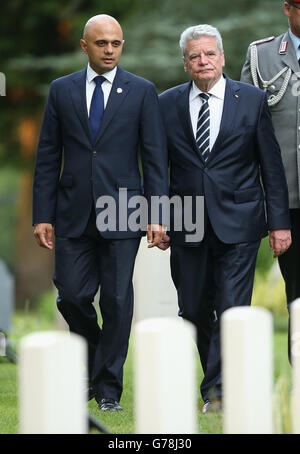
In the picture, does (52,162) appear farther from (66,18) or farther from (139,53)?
(66,18)

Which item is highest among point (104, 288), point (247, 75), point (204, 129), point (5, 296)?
point (247, 75)

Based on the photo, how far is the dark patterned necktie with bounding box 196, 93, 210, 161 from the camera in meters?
5.95

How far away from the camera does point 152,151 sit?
5.87 m

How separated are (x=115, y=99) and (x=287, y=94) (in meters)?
0.98

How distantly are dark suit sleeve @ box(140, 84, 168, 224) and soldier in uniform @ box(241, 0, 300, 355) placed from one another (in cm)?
72

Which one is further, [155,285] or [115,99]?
[155,285]

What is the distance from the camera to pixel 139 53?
50.3ft

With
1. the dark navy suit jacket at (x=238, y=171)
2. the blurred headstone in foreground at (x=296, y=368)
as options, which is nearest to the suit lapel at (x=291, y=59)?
the dark navy suit jacket at (x=238, y=171)

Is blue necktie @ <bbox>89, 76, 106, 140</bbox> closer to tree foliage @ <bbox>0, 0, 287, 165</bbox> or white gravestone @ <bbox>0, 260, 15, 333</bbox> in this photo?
white gravestone @ <bbox>0, 260, 15, 333</bbox>

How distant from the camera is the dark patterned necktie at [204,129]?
5.95m

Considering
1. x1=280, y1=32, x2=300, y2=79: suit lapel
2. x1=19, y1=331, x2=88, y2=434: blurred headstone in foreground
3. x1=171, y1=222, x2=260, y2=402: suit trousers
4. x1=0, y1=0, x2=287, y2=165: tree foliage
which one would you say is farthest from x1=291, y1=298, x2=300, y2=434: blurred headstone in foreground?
x1=0, y1=0, x2=287, y2=165: tree foliage

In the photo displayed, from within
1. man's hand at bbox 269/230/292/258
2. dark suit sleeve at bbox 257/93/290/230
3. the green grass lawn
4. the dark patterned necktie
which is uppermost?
the dark patterned necktie

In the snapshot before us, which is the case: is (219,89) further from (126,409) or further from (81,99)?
(126,409)

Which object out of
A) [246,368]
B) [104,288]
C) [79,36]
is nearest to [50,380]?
[246,368]
